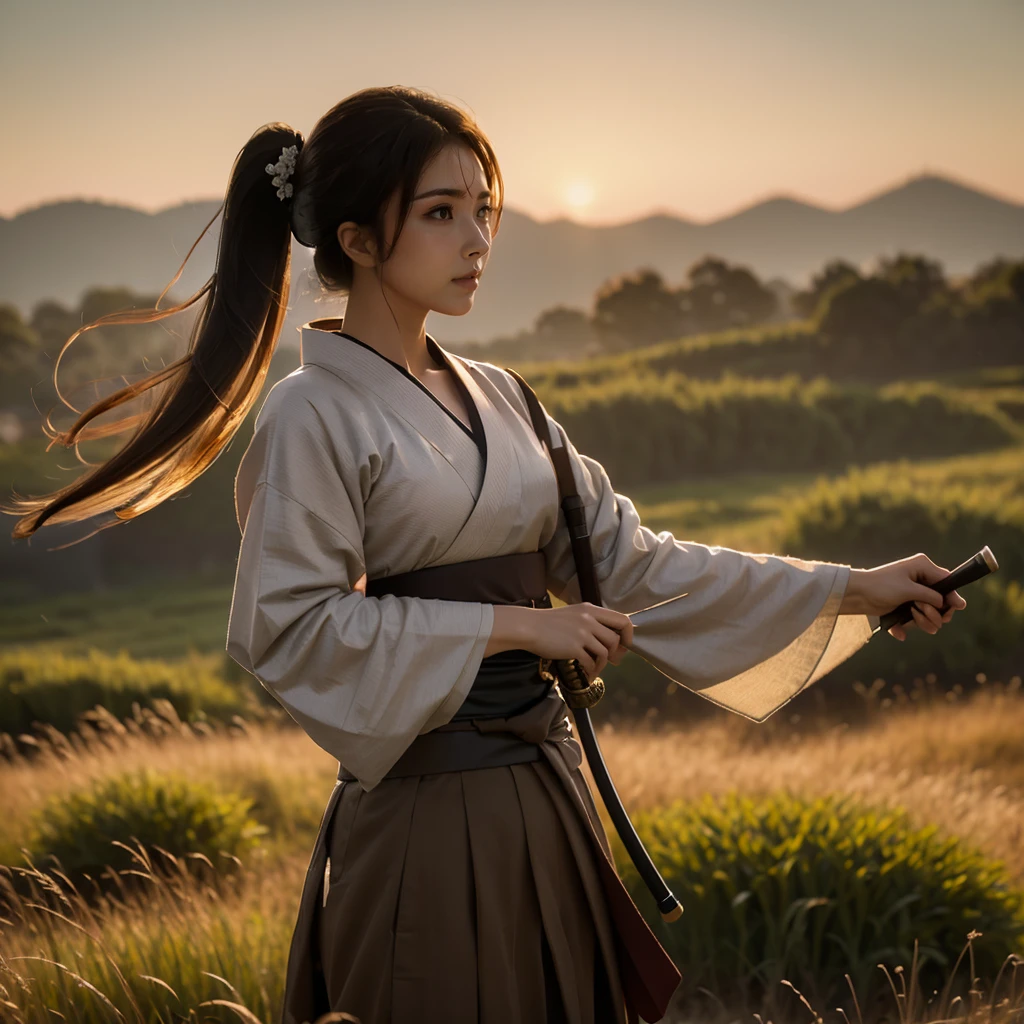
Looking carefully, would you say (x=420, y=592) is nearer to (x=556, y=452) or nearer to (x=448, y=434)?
(x=448, y=434)

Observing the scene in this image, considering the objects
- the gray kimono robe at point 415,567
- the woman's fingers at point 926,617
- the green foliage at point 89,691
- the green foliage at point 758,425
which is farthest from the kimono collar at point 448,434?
the green foliage at point 758,425

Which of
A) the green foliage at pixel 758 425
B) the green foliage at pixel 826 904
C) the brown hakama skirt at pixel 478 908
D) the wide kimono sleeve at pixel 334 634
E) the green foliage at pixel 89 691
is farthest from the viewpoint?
the green foliage at pixel 758 425

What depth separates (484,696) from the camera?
1.87 meters

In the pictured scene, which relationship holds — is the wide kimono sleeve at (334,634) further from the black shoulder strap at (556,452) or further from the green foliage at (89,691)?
the green foliage at (89,691)

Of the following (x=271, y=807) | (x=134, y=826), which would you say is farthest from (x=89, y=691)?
(x=134, y=826)

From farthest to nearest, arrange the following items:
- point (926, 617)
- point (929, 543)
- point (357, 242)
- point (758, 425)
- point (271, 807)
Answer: point (758, 425) → point (929, 543) → point (271, 807) → point (926, 617) → point (357, 242)

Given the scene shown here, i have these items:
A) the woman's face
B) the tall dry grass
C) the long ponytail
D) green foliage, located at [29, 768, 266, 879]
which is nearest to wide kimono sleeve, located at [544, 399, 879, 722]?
the woman's face

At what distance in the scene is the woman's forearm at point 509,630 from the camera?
5.66 feet

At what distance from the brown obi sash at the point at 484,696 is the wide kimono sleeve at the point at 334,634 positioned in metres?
0.12

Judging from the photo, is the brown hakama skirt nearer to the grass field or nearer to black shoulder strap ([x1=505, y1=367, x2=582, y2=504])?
black shoulder strap ([x1=505, y1=367, x2=582, y2=504])

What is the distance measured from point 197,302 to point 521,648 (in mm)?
916

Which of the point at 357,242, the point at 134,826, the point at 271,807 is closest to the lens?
the point at 357,242

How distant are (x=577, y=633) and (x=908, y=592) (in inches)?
26.7

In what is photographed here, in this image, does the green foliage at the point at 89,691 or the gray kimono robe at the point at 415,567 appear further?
the green foliage at the point at 89,691
